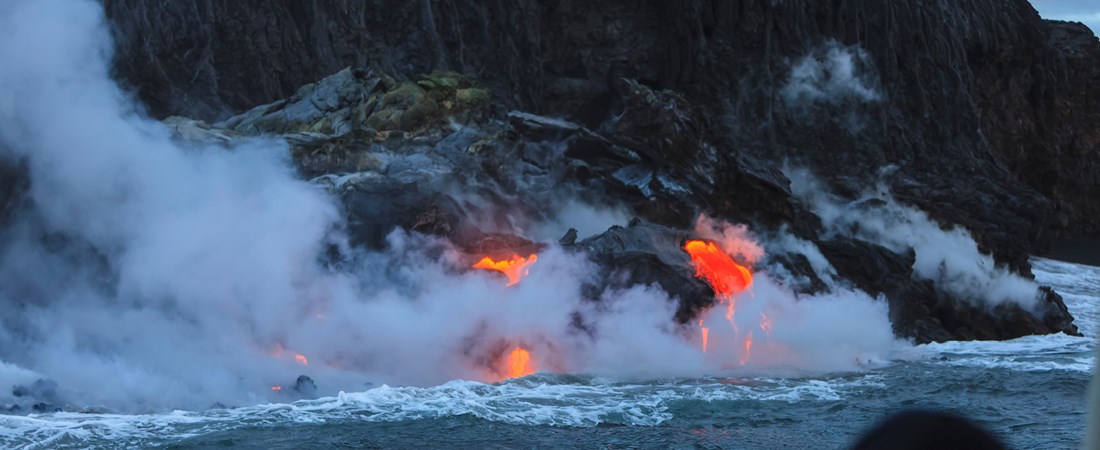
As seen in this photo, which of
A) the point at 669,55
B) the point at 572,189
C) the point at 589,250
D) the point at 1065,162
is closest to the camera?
the point at 589,250

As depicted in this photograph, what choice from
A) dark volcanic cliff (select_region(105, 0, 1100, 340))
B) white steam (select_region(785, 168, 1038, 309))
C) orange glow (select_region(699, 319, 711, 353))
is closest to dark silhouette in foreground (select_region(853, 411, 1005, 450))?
orange glow (select_region(699, 319, 711, 353))

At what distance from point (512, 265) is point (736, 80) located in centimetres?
1822

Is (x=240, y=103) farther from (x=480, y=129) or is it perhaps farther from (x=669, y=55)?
(x=669, y=55)

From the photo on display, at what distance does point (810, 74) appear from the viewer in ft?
120

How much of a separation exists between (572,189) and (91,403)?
1097 centimetres

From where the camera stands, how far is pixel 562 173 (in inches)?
936

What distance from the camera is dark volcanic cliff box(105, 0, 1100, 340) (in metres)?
24.7

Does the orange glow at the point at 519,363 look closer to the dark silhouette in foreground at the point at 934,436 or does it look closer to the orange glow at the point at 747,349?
the orange glow at the point at 747,349

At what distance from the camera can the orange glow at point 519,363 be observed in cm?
1761

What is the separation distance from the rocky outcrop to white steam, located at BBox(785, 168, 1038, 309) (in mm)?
667

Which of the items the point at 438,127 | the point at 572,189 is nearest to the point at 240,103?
the point at 438,127

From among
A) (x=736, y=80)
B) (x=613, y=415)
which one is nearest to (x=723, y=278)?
(x=613, y=415)

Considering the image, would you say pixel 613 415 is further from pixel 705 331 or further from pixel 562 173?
pixel 562 173

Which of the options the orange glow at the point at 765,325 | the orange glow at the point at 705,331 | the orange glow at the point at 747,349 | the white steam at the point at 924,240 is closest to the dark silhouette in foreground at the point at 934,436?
the orange glow at the point at 705,331
